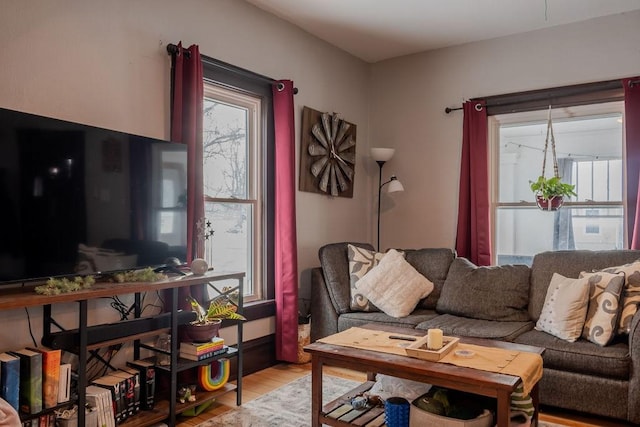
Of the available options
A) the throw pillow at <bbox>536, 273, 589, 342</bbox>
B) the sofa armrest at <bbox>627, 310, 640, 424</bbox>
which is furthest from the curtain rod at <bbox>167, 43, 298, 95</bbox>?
the sofa armrest at <bbox>627, 310, 640, 424</bbox>

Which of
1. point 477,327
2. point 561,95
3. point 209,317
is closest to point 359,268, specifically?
point 477,327

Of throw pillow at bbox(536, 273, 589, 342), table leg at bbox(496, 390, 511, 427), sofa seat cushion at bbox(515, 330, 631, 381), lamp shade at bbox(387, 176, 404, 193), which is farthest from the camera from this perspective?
lamp shade at bbox(387, 176, 404, 193)

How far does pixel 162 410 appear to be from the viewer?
2609 millimetres

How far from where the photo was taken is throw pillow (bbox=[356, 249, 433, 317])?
366 centimetres

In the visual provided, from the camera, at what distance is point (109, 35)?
8.94 feet

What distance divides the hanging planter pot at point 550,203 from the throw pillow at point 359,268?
132 centimetres

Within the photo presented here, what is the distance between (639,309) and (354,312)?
6.13 feet

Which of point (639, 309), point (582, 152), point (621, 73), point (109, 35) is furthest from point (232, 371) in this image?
point (621, 73)

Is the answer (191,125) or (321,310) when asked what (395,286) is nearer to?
(321,310)

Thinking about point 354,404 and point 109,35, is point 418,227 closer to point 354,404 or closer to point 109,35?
point 354,404

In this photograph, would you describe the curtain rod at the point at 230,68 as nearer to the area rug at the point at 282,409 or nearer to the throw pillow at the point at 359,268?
the throw pillow at the point at 359,268

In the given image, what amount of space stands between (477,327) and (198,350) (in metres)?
1.81

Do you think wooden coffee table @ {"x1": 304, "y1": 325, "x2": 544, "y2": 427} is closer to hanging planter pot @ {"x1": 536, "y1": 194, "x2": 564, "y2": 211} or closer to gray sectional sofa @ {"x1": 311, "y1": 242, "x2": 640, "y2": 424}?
gray sectional sofa @ {"x1": 311, "y1": 242, "x2": 640, "y2": 424}

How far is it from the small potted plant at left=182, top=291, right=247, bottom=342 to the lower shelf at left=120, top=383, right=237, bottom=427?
1.12 feet
